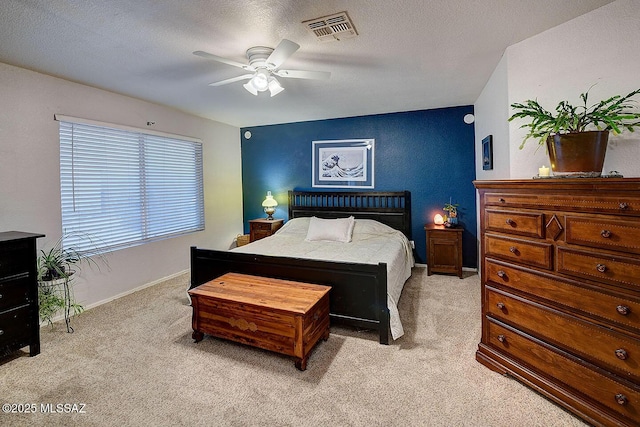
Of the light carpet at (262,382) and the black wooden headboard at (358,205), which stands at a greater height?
the black wooden headboard at (358,205)

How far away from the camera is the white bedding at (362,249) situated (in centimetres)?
291

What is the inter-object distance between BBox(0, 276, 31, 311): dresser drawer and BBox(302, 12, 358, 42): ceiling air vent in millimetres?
2944

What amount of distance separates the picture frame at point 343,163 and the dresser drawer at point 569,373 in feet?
10.7

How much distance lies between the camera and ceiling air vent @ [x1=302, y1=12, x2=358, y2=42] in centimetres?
202

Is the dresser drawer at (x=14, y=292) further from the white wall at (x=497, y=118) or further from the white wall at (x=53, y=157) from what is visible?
the white wall at (x=497, y=118)

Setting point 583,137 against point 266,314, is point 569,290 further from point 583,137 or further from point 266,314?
point 266,314

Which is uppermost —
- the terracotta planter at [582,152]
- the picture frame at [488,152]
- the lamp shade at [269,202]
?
the picture frame at [488,152]

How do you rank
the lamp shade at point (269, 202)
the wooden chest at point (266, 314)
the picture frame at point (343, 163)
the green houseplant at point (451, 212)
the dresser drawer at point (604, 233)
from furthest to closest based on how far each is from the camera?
the lamp shade at point (269, 202) → the picture frame at point (343, 163) → the green houseplant at point (451, 212) → the wooden chest at point (266, 314) → the dresser drawer at point (604, 233)

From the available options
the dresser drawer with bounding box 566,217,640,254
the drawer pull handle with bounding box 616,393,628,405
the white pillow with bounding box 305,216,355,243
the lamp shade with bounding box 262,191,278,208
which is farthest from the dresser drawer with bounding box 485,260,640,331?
the lamp shade with bounding box 262,191,278,208

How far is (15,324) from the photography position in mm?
2352

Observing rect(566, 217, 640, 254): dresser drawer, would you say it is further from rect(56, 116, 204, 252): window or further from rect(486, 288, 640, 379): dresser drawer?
rect(56, 116, 204, 252): window

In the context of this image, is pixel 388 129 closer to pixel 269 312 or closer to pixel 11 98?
pixel 269 312

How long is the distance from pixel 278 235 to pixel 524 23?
367cm

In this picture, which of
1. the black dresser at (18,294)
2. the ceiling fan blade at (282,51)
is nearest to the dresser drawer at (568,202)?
the ceiling fan blade at (282,51)
